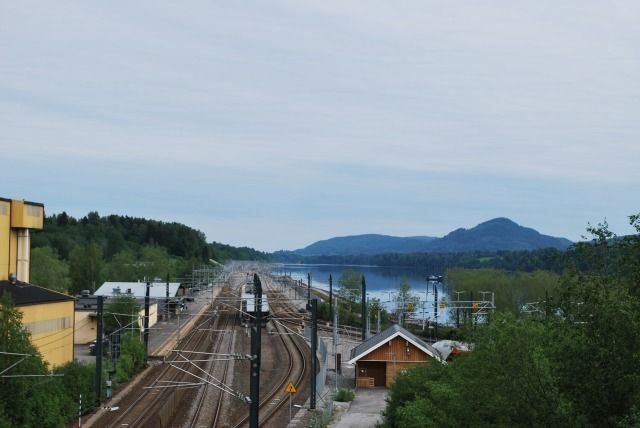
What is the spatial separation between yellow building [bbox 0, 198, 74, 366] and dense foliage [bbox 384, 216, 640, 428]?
80.3ft

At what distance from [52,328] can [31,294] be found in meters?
1.94

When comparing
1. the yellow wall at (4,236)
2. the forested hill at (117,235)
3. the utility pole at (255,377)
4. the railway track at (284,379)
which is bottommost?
the railway track at (284,379)

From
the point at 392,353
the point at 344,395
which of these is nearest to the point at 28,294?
the point at 344,395

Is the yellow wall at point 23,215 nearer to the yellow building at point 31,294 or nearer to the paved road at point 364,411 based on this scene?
the yellow building at point 31,294

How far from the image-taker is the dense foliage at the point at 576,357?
1107 cm

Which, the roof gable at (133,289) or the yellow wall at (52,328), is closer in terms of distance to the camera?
the yellow wall at (52,328)

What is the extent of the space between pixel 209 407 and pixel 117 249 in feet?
403

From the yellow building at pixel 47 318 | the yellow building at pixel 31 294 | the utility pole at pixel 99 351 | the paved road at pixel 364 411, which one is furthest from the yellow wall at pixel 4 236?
the paved road at pixel 364 411

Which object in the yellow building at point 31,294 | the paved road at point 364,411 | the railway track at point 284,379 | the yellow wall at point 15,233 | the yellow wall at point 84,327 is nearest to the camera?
the paved road at point 364,411

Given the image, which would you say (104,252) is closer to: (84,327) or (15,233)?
(84,327)

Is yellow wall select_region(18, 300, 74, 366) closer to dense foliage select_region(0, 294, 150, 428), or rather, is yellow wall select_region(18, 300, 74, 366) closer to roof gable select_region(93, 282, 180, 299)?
dense foliage select_region(0, 294, 150, 428)

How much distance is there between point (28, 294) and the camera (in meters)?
36.4

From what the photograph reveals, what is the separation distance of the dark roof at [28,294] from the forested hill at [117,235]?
86.3 m

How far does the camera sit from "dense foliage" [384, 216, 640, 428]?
11070 mm
